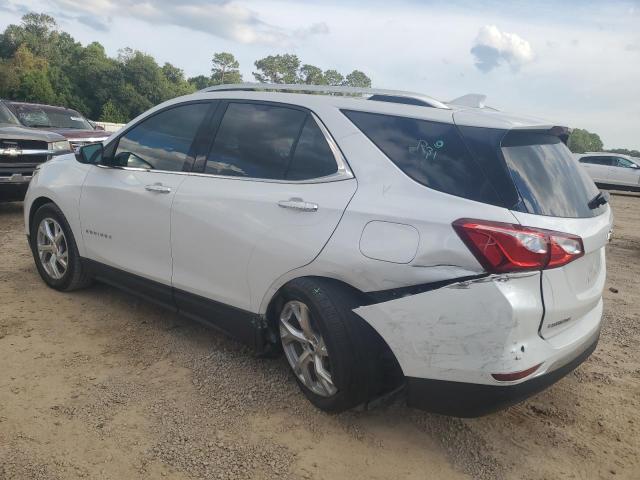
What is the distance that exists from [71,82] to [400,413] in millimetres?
80513

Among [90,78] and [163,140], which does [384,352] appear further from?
[90,78]

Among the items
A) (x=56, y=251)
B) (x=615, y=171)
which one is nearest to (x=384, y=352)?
(x=56, y=251)

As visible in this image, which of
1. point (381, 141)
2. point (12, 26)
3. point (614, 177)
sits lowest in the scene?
point (614, 177)

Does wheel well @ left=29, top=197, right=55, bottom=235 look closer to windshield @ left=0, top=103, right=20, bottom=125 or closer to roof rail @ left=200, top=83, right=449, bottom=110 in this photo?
roof rail @ left=200, top=83, right=449, bottom=110

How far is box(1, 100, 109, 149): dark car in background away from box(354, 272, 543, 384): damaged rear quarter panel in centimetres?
855

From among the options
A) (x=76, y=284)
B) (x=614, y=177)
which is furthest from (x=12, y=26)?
(x=76, y=284)

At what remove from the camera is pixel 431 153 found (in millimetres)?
2701

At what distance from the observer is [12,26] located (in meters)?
97.3

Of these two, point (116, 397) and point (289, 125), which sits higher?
point (289, 125)

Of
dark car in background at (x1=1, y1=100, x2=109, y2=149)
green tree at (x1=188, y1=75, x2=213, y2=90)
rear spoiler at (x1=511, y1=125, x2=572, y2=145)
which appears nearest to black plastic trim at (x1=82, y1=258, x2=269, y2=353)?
rear spoiler at (x1=511, y1=125, x2=572, y2=145)

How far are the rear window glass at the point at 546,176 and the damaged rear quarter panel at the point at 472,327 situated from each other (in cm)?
39

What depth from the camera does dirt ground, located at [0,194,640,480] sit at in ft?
8.62

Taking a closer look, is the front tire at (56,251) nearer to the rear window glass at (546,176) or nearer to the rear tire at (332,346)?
the rear tire at (332,346)

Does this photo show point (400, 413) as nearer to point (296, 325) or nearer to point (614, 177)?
point (296, 325)
